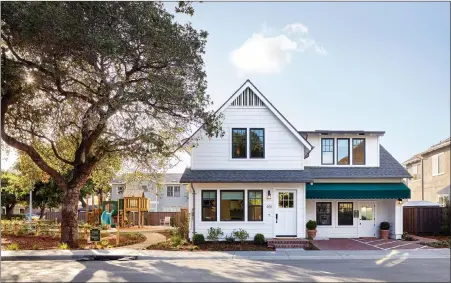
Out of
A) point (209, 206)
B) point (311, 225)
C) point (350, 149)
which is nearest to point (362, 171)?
point (350, 149)

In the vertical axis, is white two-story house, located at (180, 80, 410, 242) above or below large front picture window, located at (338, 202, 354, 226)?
above

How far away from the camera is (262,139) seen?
80.7ft

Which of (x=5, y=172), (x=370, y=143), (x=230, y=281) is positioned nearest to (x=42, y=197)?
(x=5, y=172)

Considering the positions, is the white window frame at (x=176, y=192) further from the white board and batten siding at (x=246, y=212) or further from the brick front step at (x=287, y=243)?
the brick front step at (x=287, y=243)

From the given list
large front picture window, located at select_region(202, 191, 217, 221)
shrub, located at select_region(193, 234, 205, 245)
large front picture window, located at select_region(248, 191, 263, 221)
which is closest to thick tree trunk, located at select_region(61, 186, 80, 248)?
shrub, located at select_region(193, 234, 205, 245)

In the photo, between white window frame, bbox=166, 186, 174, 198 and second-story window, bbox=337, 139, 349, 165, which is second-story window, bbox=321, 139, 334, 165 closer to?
second-story window, bbox=337, 139, 349, 165

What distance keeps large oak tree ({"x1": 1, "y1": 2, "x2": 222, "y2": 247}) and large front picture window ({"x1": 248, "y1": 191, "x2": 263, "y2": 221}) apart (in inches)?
179

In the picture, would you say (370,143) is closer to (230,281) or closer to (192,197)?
(192,197)

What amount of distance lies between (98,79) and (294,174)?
1105cm

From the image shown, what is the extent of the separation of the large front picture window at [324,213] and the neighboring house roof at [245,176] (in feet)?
10.4

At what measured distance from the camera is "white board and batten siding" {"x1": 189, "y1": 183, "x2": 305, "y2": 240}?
77.2 ft

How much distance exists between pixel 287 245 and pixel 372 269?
7.56 metres

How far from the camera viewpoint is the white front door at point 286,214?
77.8 ft

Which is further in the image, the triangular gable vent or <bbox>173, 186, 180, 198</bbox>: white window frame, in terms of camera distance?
<bbox>173, 186, 180, 198</bbox>: white window frame
